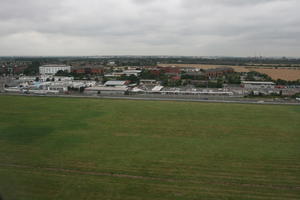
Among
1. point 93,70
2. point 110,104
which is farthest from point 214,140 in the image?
point 93,70

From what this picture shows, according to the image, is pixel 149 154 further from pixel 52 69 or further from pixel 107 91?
pixel 52 69

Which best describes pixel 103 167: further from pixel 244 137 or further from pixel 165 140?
pixel 244 137

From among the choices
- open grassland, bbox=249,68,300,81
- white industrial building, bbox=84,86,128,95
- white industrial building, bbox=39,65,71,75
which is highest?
white industrial building, bbox=39,65,71,75

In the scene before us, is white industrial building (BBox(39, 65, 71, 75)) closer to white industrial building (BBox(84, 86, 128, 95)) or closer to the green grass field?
white industrial building (BBox(84, 86, 128, 95))

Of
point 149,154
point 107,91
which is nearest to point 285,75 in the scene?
point 107,91

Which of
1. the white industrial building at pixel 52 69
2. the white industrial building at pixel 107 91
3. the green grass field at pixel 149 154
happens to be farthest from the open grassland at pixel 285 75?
the white industrial building at pixel 52 69

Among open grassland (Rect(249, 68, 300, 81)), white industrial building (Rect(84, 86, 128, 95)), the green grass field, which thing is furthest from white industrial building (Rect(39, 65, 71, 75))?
open grassland (Rect(249, 68, 300, 81))

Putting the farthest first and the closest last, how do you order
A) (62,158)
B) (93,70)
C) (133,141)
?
(93,70), (133,141), (62,158)

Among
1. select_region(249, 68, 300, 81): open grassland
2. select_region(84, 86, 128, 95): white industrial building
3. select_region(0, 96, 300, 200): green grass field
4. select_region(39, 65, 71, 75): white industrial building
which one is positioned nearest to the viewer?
select_region(0, 96, 300, 200): green grass field

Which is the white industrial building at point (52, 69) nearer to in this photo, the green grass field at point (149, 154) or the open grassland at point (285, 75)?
the green grass field at point (149, 154)
